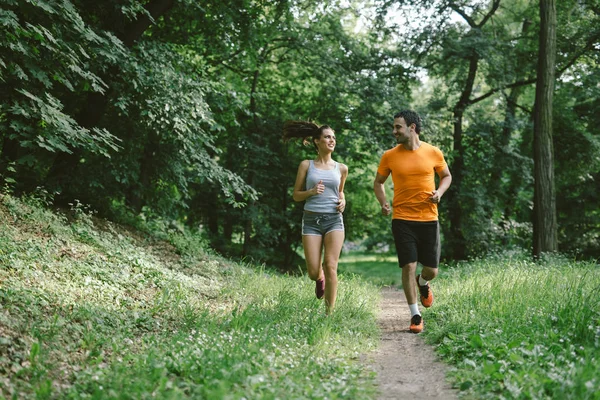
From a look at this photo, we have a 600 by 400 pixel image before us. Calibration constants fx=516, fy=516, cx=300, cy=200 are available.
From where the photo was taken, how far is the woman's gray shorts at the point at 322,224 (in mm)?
6406

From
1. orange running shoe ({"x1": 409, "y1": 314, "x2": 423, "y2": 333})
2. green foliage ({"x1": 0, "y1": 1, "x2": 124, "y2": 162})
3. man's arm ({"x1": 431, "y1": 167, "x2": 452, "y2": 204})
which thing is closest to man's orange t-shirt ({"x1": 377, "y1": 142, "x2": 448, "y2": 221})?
man's arm ({"x1": 431, "y1": 167, "x2": 452, "y2": 204})

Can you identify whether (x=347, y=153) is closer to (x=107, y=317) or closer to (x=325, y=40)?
(x=325, y=40)

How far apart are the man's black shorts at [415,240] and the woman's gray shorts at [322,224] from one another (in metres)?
0.71

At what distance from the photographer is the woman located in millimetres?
6348

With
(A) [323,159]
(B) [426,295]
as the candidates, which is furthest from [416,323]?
(A) [323,159]

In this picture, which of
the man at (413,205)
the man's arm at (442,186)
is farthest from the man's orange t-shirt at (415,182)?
the man's arm at (442,186)

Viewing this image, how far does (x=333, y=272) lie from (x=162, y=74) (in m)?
5.02

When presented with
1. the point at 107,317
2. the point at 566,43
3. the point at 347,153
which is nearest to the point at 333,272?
the point at 107,317

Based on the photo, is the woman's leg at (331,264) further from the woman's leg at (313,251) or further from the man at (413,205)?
the man at (413,205)

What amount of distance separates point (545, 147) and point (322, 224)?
312 inches

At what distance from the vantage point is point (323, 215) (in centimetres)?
640

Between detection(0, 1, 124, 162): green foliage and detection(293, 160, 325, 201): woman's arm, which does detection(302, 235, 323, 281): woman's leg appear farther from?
detection(0, 1, 124, 162): green foliage

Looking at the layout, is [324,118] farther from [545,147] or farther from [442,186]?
[442,186]

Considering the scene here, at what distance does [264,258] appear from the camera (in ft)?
55.8
